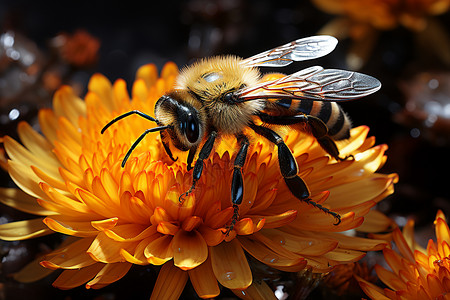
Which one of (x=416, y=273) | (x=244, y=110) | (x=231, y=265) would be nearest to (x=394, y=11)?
(x=244, y=110)

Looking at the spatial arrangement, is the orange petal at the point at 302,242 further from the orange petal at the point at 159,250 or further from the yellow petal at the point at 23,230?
the yellow petal at the point at 23,230

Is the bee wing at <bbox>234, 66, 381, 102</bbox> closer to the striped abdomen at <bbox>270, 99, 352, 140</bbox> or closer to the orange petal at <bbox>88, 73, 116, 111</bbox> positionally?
the striped abdomen at <bbox>270, 99, 352, 140</bbox>

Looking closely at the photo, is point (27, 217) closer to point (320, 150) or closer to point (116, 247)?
point (116, 247)

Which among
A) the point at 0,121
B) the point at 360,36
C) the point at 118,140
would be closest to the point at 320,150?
the point at 118,140

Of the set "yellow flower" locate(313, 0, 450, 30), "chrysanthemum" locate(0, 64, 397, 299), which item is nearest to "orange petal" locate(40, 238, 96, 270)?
"chrysanthemum" locate(0, 64, 397, 299)

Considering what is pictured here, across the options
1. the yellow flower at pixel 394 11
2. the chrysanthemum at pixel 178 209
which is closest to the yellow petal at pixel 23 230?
the chrysanthemum at pixel 178 209
